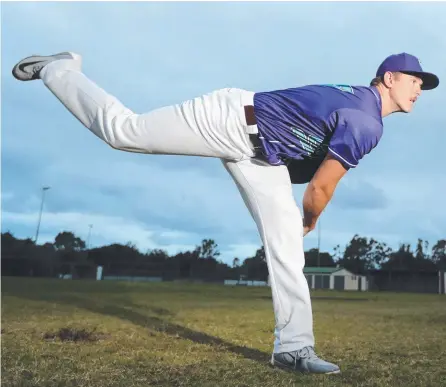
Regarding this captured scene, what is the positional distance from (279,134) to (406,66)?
875 millimetres

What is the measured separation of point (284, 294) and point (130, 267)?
60373mm

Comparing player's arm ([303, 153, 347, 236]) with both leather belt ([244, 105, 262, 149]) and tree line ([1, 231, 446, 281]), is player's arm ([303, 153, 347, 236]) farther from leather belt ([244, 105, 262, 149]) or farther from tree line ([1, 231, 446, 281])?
tree line ([1, 231, 446, 281])

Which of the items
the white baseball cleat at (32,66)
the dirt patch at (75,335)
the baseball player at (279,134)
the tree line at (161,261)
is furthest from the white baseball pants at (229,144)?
the tree line at (161,261)

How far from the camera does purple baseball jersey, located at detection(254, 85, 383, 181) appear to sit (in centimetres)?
262

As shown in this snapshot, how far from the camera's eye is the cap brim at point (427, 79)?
2.92 meters

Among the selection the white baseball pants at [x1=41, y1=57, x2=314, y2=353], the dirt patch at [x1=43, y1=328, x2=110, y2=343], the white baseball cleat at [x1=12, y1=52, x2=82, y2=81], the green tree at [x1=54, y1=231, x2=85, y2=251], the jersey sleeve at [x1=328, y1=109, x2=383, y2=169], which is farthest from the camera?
the green tree at [x1=54, y1=231, x2=85, y2=251]

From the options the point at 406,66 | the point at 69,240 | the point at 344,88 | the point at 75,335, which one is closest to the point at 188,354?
the point at 75,335

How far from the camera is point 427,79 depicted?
2977 millimetres

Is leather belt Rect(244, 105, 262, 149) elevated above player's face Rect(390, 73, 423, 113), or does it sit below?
below

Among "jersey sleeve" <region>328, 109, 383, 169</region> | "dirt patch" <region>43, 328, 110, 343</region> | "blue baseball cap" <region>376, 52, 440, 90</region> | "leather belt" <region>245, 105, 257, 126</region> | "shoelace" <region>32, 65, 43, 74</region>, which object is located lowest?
"dirt patch" <region>43, 328, 110, 343</region>

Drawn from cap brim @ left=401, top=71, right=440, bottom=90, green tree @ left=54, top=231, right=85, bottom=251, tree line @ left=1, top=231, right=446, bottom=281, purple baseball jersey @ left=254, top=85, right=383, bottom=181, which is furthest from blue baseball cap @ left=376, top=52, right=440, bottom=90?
green tree @ left=54, top=231, right=85, bottom=251

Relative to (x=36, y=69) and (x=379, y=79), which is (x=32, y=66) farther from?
(x=379, y=79)

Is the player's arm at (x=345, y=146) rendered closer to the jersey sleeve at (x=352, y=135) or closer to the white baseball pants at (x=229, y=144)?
the jersey sleeve at (x=352, y=135)

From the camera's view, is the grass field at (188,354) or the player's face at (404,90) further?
the player's face at (404,90)
